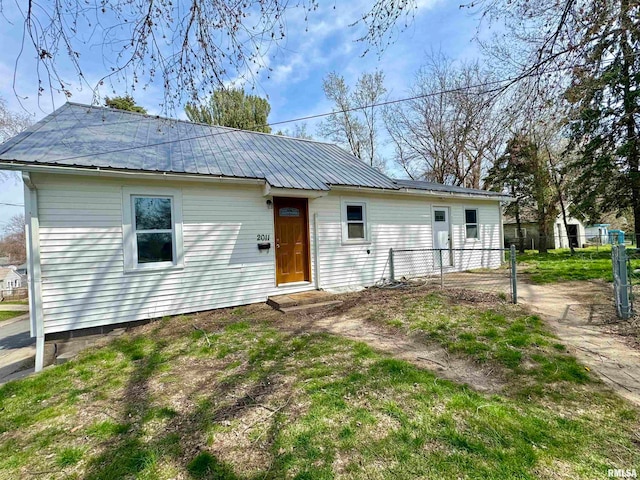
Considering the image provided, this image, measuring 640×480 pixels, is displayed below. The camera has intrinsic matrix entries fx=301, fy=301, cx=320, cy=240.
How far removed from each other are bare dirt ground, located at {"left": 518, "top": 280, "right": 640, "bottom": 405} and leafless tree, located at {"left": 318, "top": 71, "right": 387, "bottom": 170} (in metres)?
17.7

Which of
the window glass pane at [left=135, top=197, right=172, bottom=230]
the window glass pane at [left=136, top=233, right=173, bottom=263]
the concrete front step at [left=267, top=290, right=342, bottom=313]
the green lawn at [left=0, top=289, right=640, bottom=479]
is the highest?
the window glass pane at [left=135, top=197, right=172, bottom=230]

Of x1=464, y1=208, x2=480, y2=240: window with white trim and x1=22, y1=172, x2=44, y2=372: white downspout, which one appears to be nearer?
x1=22, y1=172, x2=44, y2=372: white downspout

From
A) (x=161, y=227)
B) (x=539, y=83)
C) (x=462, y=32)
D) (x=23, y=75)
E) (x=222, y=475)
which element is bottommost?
(x=222, y=475)

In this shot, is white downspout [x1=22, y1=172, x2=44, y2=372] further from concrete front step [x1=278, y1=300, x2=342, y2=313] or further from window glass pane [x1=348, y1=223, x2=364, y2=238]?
window glass pane [x1=348, y1=223, x2=364, y2=238]

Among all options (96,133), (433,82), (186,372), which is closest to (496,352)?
(186,372)

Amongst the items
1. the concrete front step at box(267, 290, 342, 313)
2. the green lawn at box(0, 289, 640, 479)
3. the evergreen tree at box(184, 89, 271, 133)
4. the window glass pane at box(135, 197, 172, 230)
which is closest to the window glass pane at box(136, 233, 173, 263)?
the window glass pane at box(135, 197, 172, 230)

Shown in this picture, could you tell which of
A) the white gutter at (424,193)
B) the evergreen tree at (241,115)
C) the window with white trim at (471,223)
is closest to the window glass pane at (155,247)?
the white gutter at (424,193)

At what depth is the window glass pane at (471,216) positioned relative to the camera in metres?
11.2

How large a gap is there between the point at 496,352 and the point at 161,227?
6.13m

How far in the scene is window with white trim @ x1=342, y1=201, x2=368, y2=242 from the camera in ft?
27.4

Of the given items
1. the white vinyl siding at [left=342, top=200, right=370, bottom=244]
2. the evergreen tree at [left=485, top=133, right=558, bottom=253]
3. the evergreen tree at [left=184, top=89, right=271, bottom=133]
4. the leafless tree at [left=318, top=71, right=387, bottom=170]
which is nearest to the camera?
the white vinyl siding at [left=342, top=200, right=370, bottom=244]

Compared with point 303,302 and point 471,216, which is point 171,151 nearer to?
point 303,302

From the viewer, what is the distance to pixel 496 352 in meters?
3.96

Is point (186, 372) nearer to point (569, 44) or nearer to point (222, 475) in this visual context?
point (222, 475)
